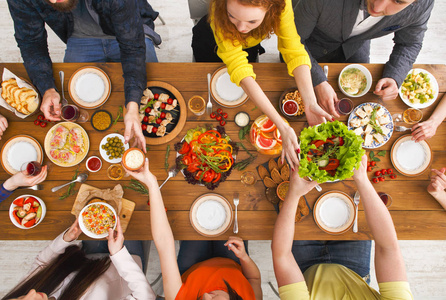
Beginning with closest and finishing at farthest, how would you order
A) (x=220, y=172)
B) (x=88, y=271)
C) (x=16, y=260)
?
(x=220, y=172)
(x=88, y=271)
(x=16, y=260)

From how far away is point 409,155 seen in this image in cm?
174

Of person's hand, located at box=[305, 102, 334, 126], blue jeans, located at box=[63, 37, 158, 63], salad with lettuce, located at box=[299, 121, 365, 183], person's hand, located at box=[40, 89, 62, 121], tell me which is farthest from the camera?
blue jeans, located at box=[63, 37, 158, 63]

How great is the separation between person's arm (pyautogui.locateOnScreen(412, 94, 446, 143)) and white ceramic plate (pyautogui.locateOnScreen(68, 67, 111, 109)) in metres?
2.20

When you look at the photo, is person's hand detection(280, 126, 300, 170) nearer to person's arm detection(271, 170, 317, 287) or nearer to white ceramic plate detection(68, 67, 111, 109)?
person's arm detection(271, 170, 317, 287)

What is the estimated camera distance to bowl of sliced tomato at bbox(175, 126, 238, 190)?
165 cm

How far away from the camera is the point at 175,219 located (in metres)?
1.73

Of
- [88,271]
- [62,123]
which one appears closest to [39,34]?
[62,123]

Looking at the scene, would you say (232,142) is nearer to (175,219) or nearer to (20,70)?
(175,219)

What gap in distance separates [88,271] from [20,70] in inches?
62.4

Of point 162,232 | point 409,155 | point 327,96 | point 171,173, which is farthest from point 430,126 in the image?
point 162,232

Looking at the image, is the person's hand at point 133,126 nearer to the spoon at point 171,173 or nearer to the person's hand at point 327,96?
the spoon at point 171,173

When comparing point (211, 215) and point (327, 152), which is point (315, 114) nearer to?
point (327, 152)

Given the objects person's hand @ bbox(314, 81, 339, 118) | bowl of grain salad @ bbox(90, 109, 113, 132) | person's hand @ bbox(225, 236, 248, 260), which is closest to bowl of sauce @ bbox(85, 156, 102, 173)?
bowl of grain salad @ bbox(90, 109, 113, 132)

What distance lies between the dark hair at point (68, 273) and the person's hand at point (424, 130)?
2.44 meters
